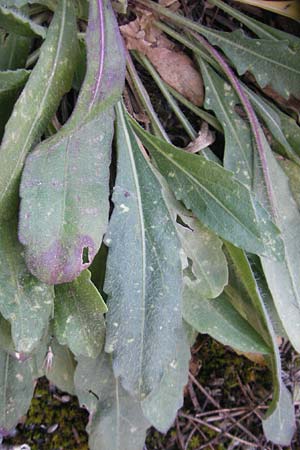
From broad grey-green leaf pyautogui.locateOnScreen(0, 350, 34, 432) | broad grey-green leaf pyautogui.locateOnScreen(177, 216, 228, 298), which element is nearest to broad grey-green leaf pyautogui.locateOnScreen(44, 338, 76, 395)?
broad grey-green leaf pyautogui.locateOnScreen(0, 350, 34, 432)

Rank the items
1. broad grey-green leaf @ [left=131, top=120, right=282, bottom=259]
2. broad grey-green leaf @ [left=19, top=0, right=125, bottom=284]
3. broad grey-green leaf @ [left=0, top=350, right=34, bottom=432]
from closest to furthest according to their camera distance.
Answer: broad grey-green leaf @ [left=19, top=0, right=125, bottom=284] < broad grey-green leaf @ [left=131, top=120, right=282, bottom=259] < broad grey-green leaf @ [left=0, top=350, right=34, bottom=432]

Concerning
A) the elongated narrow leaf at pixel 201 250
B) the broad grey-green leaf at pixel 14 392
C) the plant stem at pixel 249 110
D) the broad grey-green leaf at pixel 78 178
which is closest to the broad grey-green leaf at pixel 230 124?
the plant stem at pixel 249 110

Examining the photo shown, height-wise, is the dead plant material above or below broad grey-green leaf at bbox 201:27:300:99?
below

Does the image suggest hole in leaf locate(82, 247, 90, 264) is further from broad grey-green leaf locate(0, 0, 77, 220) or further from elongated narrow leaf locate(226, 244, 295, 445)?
elongated narrow leaf locate(226, 244, 295, 445)

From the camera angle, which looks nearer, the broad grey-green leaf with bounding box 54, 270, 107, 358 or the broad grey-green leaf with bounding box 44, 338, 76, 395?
the broad grey-green leaf with bounding box 54, 270, 107, 358

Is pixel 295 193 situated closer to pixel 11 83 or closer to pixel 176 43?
pixel 176 43

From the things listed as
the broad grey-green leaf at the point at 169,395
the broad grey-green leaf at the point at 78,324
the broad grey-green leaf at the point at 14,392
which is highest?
the broad grey-green leaf at the point at 78,324

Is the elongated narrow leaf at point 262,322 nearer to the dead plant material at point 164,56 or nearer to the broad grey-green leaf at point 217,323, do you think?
the broad grey-green leaf at point 217,323
